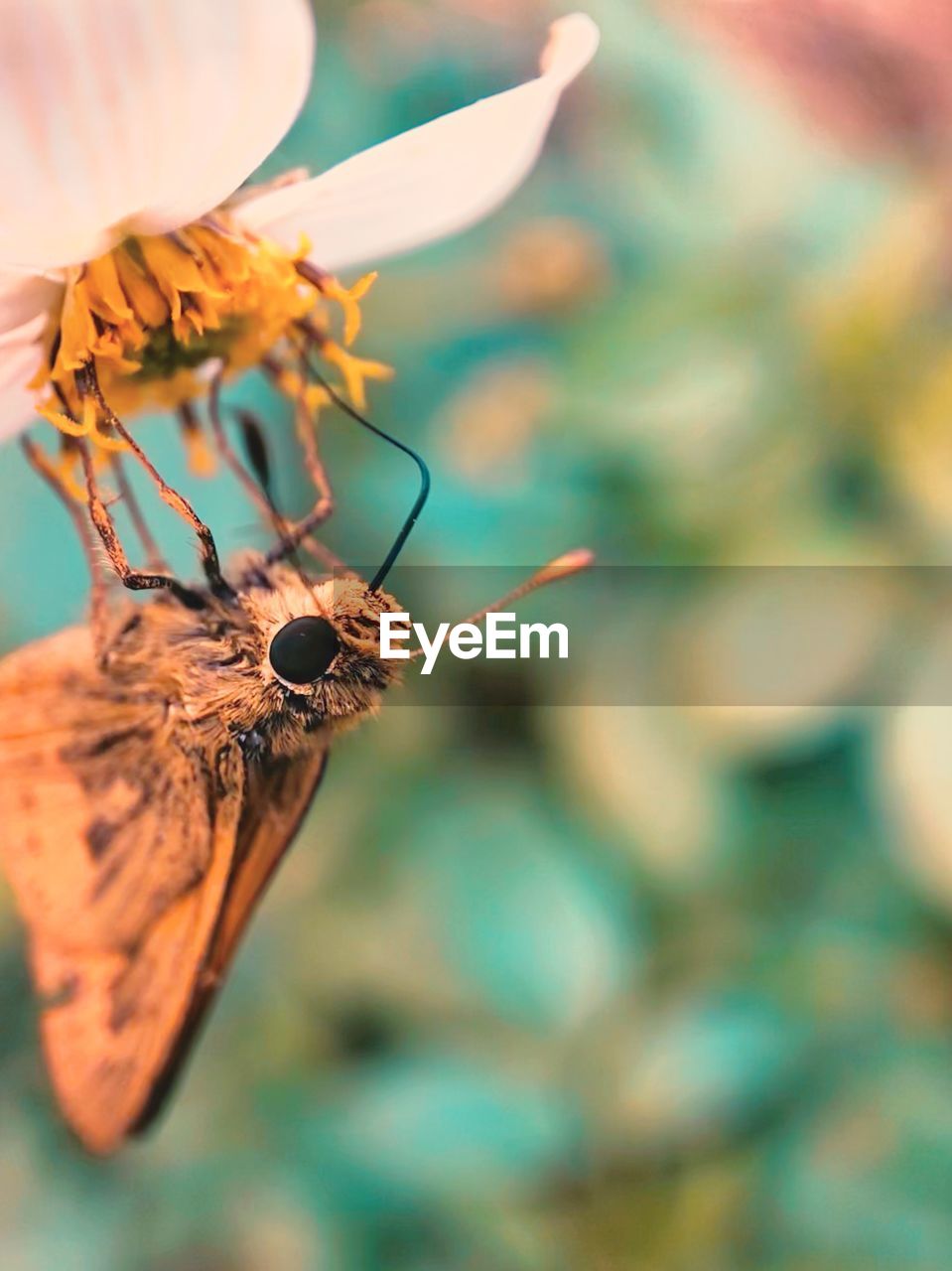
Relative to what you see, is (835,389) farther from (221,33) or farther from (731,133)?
(221,33)

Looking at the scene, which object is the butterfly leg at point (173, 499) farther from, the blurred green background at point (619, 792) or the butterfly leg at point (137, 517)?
the blurred green background at point (619, 792)

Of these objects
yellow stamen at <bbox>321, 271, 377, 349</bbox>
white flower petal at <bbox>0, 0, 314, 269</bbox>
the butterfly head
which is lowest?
the butterfly head

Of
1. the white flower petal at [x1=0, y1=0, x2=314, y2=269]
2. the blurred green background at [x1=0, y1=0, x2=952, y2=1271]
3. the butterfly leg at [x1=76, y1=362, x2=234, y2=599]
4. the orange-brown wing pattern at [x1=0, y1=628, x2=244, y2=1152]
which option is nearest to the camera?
→ the white flower petal at [x1=0, y1=0, x2=314, y2=269]

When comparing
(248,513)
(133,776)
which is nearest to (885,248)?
(248,513)

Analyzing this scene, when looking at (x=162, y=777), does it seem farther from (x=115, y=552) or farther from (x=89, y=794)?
(x=115, y=552)

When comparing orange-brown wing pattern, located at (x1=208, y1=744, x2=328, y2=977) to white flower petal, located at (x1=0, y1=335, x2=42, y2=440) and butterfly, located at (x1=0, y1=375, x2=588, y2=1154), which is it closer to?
butterfly, located at (x1=0, y1=375, x2=588, y2=1154)

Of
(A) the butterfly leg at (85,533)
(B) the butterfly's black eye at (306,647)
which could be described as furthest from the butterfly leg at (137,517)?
(B) the butterfly's black eye at (306,647)

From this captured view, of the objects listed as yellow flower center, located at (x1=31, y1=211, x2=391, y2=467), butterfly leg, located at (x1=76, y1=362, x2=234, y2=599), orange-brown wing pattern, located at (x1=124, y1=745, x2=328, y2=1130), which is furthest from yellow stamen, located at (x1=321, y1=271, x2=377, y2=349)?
orange-brown wing pattern, located at (x1=124, y1=745, x2=328, y2=1130)
